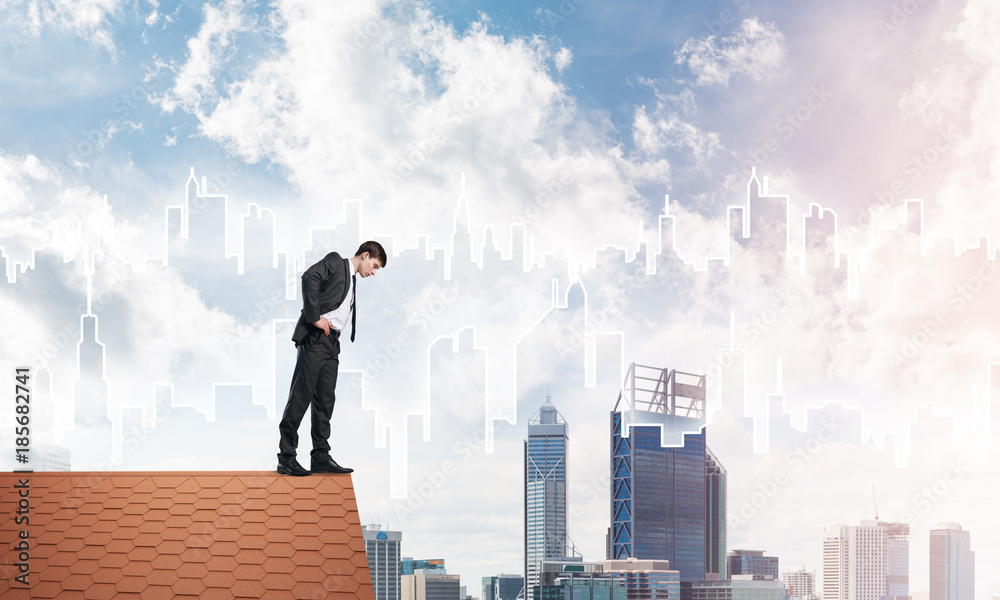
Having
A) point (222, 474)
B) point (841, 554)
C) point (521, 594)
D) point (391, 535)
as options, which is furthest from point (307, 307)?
point (841, 554)

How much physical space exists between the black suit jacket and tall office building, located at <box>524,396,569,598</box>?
100 meters

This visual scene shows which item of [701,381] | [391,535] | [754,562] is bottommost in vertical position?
[754,562]

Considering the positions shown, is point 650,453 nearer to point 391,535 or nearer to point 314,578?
point 391,535

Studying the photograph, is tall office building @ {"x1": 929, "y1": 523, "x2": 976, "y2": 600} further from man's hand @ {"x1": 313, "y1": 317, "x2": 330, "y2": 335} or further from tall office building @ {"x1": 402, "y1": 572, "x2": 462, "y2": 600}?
man's hand @ {"x1": 313, "y1": 317, "x2": 330, "y2": 335}

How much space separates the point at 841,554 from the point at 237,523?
119173 mm

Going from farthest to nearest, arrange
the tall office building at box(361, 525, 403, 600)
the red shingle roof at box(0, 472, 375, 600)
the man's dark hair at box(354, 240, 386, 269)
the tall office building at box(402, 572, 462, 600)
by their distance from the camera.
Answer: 1. the tall office building at box(402, 572, 462, 600)
2. the tall office building at box(361, 525, 403, 600)
3. the man's dark hair at box(354, 240, 386, 269)
4. the red shingle roof at box(0, 472, 375, 600)

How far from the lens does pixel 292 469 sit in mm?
7039

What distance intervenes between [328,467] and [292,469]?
0.33 m

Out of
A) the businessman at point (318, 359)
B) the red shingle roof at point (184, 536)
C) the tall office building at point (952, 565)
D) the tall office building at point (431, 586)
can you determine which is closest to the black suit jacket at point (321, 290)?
the businessman at point (318, 359)

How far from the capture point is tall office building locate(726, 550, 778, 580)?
11444cm

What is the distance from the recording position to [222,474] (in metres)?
7.02

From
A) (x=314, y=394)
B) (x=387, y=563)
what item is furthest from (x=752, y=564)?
(x=314, y=394)

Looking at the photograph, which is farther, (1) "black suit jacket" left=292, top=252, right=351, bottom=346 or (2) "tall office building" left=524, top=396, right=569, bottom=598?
(2) "tall office building" left=524, top=396, right=569, bottom=598

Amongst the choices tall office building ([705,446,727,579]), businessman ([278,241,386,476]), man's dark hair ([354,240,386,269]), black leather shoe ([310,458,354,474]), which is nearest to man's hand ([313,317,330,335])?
businessman ([278,241,386,476])
